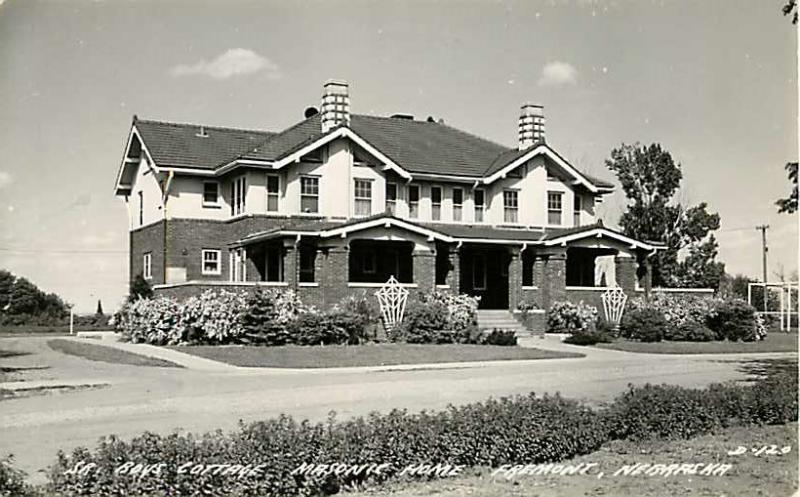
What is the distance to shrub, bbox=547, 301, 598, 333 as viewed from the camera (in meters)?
28.1

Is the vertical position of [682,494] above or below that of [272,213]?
below

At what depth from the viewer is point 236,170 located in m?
27.6

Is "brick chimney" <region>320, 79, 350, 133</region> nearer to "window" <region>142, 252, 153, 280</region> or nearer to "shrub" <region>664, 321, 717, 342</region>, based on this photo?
"window" <region>142, 252, 153, 280</region>

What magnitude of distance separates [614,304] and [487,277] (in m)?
5.31

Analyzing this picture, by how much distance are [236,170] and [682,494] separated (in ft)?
64.9

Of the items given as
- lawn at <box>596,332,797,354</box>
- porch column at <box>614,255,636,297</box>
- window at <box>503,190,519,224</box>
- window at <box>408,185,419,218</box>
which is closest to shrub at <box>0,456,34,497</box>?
lawn at <box>596,332,797,354</box>

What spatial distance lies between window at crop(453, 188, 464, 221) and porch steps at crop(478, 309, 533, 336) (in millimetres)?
3563

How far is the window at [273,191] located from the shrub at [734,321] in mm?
12814

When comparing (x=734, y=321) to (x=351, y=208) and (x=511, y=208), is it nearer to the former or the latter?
(x=511, y=208)

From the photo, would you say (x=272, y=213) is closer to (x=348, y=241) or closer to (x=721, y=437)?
(x=348, y=241)


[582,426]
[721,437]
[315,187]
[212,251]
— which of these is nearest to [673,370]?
[721,437]

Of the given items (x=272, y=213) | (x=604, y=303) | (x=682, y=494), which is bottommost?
(x=682, y=494)

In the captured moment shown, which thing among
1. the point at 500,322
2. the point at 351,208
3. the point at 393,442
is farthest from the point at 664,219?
the point at 393,442

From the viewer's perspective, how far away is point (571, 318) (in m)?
28.3
